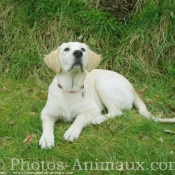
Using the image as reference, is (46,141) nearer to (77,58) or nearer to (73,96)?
(73,96)

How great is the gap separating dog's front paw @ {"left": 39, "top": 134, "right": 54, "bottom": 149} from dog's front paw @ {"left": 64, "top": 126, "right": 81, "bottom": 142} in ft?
0.48

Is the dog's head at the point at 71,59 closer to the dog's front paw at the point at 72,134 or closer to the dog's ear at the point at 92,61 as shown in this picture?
the dog's ear at the point at 92,61

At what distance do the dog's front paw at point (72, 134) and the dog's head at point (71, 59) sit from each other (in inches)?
24.5

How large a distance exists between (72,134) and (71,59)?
2.49 feet

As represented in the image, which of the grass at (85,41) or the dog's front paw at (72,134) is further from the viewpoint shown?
the grass at (85,41)

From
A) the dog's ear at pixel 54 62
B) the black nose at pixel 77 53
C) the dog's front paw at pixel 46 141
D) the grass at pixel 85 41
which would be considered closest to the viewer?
the dog's front paw at pixel 46 141

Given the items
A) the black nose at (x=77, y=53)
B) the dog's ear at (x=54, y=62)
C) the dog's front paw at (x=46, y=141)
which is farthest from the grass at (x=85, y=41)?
the black nose at (x=77, y=53)

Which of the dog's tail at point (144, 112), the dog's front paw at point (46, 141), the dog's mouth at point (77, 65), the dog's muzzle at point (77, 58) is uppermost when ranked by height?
the dog's muzzle at point (77, 58)

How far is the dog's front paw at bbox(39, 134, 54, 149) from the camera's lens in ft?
8.96

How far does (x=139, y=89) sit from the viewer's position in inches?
172

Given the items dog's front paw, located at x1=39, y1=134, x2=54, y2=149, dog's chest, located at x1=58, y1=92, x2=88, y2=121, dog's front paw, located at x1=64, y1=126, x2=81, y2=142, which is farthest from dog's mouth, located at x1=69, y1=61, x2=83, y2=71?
dog's front paw, located at x1=39, y1=134, x2=54, y2=149

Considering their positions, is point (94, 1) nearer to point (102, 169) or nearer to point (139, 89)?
point (139, 89)

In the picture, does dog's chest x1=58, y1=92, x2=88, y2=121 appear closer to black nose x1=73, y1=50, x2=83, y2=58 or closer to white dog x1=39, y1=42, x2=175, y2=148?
white dog x1=39, y1=42, x2=175, y2=148

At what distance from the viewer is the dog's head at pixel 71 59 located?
123 inches
